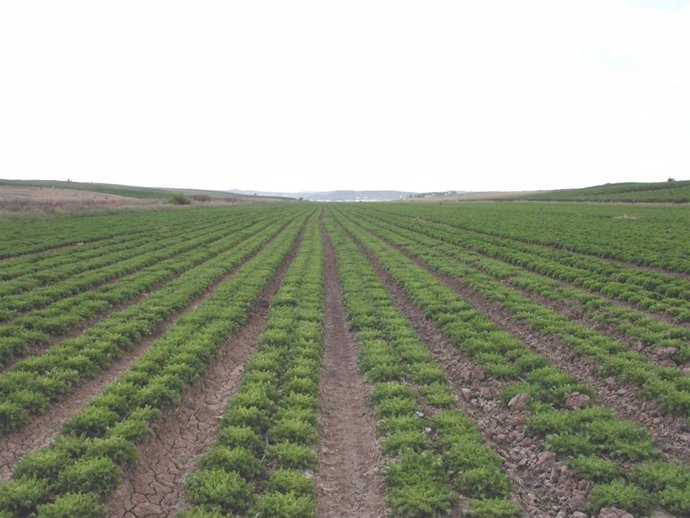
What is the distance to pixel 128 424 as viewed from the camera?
27.1ft

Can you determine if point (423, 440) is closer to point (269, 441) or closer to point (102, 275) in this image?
point (269, 441)

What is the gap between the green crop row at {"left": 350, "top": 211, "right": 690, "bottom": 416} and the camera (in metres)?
9.54

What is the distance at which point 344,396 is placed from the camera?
35.6ft

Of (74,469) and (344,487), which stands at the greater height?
(74,469)

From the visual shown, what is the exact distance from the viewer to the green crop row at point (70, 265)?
18.7m

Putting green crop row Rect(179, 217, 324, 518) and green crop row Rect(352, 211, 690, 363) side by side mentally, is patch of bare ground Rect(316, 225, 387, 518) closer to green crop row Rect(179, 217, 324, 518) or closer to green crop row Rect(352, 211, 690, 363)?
green crop row Rect(179, 217, 324, 518)

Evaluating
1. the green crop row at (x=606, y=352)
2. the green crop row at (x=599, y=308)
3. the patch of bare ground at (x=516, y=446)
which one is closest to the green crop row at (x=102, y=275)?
the patch of bare ground at (x=516, y=446)

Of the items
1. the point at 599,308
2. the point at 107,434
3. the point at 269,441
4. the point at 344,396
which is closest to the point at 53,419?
the point at 107,434

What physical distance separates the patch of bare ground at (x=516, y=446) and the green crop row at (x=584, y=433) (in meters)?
0.23

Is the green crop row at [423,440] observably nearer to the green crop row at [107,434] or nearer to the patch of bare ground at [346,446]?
the patch of bare ground at [346,446]

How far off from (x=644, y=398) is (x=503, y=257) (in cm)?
1914

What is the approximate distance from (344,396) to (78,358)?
662 centimetres

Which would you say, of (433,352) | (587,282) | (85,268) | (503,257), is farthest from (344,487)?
(503,257)

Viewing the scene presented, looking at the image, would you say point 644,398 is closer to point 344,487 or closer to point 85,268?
point 344,487
